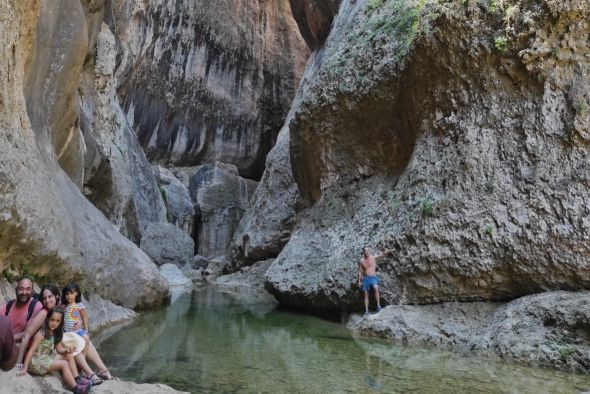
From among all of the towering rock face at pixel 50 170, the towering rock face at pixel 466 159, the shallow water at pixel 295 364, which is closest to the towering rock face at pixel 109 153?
the towering rock face at pixel 50 170

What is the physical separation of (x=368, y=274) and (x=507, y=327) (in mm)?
2735

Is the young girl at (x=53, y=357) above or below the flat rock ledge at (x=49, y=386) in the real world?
above

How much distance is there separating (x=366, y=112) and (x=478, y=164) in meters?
3.67

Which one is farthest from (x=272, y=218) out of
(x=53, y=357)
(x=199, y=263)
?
(x=53, y=357)

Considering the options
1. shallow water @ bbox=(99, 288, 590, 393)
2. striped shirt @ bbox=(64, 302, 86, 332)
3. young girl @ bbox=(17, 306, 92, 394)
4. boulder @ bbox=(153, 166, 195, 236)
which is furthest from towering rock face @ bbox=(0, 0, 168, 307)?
boulder @ bbox=(153, 166, 195, 236)

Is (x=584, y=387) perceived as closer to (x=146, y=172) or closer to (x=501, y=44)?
(x=501, y=44)

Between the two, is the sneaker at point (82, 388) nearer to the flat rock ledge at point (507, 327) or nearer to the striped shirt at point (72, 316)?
the striped shirt at point (72, 316)

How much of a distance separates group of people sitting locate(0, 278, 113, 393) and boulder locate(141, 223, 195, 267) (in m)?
17.4

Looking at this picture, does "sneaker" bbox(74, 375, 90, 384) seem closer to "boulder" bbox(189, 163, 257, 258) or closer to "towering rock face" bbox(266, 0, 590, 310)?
"towering rock face" bbox(266, 0, 590, 310)

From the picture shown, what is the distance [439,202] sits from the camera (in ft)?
29.4

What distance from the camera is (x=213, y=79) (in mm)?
34562

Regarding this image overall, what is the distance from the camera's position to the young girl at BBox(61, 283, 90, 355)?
4.71 m

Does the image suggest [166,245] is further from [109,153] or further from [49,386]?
[49,386]

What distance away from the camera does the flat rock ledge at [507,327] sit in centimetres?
638
